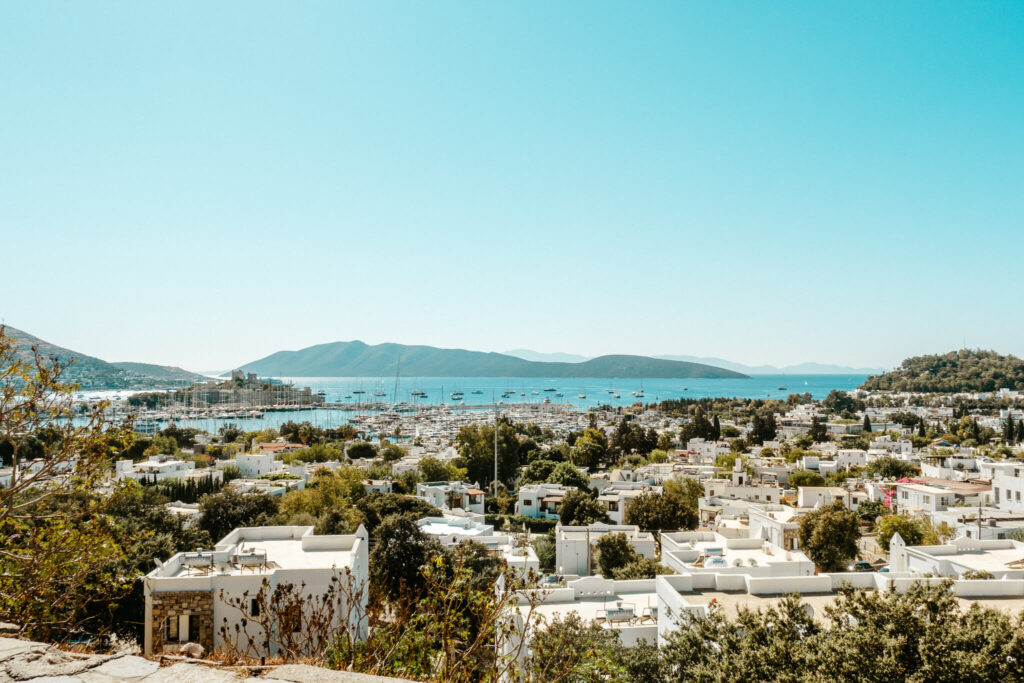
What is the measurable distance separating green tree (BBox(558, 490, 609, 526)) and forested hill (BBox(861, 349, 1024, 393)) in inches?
4534

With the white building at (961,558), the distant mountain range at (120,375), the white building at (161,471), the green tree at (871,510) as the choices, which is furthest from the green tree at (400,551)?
the distant mountain range at (120,375)

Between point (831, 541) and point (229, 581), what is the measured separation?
1664 cm

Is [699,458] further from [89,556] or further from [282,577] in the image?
[89,556]

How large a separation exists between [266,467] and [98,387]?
273 ft

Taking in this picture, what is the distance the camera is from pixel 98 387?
3962 inches

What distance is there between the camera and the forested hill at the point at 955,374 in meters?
110

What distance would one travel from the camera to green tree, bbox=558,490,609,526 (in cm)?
2530

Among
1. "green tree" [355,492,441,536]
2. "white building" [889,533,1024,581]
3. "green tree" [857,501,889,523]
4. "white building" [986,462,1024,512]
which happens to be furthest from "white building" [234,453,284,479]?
"white building" [986,462,1024,512]

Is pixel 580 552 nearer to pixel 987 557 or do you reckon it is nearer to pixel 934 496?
pixel 987 557

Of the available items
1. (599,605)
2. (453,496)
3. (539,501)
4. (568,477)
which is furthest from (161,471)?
(599,605)

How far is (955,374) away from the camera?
390ft

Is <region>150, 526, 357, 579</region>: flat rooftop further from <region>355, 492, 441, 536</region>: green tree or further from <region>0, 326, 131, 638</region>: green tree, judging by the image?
<region>355, 492, 441, 536</region>: green tree

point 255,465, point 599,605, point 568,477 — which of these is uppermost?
point 599,605

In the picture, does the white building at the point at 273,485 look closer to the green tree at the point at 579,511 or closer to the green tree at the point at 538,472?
the green tree at the point at 538,472
